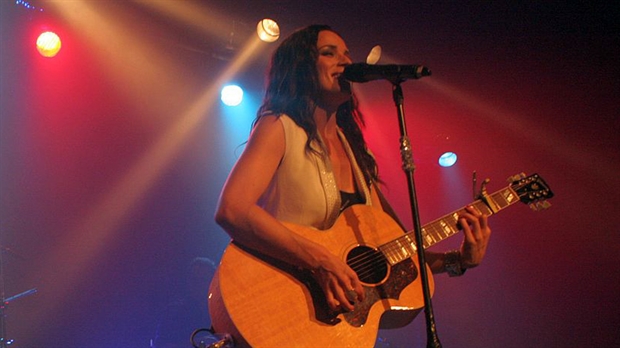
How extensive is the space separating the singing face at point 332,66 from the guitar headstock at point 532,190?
125 centimetres

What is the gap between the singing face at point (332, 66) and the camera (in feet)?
9.58

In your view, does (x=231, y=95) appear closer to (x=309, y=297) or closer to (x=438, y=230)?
(x=438, y=230)

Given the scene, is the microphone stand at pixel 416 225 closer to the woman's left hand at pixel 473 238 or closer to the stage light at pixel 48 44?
the woman's left hand at pixel 473 238

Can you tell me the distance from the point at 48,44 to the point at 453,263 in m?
5.47

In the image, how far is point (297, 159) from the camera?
102 inches

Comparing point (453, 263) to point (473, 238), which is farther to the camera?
point (453, 263)

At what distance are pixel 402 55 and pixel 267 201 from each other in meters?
4.17

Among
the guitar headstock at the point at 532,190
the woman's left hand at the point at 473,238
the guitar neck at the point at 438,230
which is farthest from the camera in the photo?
the guitar headstock at the point at 532,190

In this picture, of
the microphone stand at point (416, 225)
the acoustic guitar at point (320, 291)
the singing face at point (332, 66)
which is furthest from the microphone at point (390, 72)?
the acoustic guitar at point (320, 291)

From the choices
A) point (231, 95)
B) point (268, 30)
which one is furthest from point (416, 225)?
point (231, 95)

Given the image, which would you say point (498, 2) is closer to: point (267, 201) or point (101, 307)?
point (267, 201)

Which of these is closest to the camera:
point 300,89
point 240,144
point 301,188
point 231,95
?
point 301,188

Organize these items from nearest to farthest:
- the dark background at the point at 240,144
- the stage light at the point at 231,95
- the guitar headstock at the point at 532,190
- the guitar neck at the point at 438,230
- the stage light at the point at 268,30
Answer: the guitar neck at the point at 438,230 < the guitar headstock at the point at 532,190 < the dark background at the point at 240,144 < the stage light at the point at 268,30 < the stage light at the point at 231,95

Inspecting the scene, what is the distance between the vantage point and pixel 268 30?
6.29 metres
